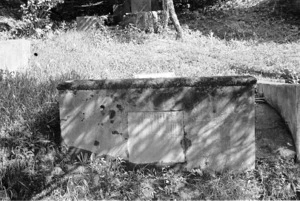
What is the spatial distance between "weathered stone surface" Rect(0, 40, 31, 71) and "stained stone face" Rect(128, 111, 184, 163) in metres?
3.32

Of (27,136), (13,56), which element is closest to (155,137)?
(27,136)

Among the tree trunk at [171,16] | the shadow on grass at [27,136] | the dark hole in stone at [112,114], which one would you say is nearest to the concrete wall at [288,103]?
the dark hole in stone at [112,114]

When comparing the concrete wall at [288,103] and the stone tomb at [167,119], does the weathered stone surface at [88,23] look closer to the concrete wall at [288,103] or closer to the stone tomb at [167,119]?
the concrete wall at [288,103]

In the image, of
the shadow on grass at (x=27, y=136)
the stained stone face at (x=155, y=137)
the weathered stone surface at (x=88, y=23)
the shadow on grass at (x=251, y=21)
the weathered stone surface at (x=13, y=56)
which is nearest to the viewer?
the shadow on grass at (x=27, y=136)

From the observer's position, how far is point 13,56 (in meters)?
6.69

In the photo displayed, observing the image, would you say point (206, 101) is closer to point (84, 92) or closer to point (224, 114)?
point (224, 114)

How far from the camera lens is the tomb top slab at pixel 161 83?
382 centimetres

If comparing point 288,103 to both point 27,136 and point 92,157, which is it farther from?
point 27,136

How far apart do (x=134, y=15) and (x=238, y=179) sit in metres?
7.31

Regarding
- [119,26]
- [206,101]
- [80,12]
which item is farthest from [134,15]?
[206,101]

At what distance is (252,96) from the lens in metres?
3.85

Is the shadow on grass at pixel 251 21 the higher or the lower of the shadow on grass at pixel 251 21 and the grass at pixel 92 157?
the higher

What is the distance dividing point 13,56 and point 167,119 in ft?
13.2

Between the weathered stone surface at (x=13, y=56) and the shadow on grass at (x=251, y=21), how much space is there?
190 inches
